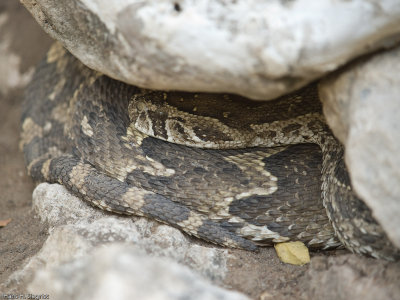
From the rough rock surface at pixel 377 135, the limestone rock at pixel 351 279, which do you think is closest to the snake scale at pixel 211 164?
the limestone rock at pixel 351 279

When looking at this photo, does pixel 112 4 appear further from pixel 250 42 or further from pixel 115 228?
pixel 115 228

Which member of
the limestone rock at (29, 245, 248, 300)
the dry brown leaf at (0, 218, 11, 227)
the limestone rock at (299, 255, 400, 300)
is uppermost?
the limestone rock at (29, 245, 248, 300)

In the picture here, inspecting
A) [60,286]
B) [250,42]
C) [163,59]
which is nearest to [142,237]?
[60,286]

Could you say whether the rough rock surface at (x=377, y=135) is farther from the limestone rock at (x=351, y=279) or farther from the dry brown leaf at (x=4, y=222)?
the dry brown leaf at (x=4, y=222)

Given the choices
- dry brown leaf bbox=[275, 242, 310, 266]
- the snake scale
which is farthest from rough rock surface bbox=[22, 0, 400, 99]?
→ dry brown leaf bbox=[275, 242, 310, 266]

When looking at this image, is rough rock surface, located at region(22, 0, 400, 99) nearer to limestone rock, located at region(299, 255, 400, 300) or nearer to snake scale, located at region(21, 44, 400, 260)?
snake scale, located at region(21, 44, 400, 260)

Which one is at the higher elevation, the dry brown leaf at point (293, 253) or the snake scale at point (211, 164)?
the snake scale at point (211, 164)

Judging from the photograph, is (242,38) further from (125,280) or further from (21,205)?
(21,205)
